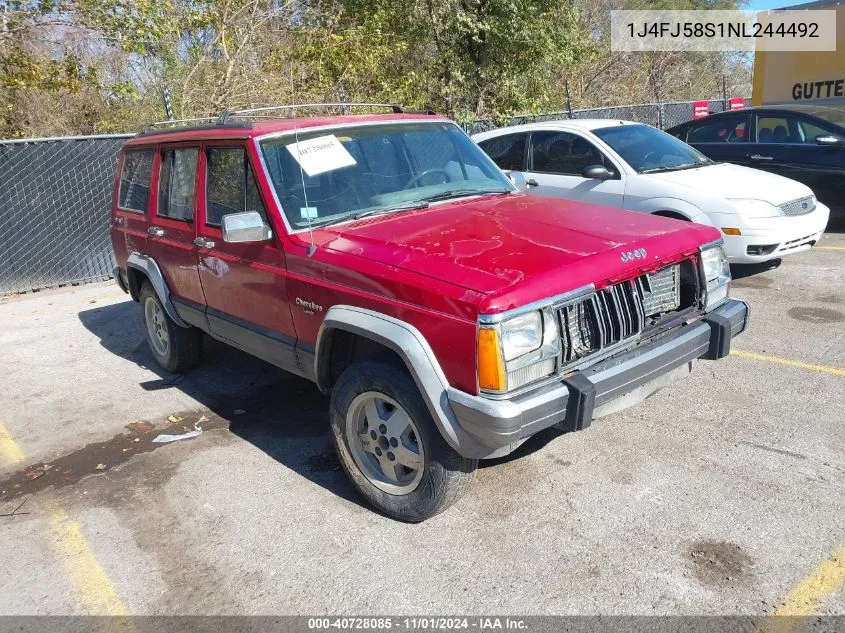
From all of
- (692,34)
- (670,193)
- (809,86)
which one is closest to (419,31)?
(809,86)

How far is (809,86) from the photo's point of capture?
14.0 meters

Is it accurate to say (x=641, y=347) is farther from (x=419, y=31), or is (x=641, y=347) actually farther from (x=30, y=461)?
(x=419, y=31)

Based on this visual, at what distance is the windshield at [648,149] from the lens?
24.1ft

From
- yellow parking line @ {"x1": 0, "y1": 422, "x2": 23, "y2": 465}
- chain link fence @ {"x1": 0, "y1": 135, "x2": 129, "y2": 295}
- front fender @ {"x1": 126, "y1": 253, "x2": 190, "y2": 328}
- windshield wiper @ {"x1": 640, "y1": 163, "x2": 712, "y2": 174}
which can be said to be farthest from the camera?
chain link fence @ {"x1": 0, "y1": 135, "x2": 129, "y2": 295}

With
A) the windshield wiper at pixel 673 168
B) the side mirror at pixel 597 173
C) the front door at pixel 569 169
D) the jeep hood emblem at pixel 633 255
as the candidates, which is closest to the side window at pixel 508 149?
the front door at pixel 569 169

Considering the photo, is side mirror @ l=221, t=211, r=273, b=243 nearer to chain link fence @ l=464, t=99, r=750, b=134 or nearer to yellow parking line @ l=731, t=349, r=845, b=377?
yellow parking line @ l=731, t=349, r=845, b=377

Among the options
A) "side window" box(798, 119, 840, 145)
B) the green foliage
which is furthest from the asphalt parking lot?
the green foliage

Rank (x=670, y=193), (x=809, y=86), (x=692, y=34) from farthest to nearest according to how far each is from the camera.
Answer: (x=692, y=34) → (x=809, y=86) → (x=670, y=193)

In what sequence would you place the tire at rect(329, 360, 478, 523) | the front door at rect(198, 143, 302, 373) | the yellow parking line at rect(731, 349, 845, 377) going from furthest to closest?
the yellow parking line at rect(731, 349, 845, 377) → the front door at rect(198, 143, 302, 373) → the tire at rect(329, 360, 478, 523)

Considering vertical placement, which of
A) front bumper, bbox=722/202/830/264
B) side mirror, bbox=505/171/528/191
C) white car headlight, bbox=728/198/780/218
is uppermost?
side mirror, bbox=505/171/528/191

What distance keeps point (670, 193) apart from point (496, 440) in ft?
15.9

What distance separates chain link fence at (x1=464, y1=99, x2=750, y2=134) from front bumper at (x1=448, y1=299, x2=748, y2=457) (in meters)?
9.87

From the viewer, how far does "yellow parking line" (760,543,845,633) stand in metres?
2.68

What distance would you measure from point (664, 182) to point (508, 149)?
206 centimetres
